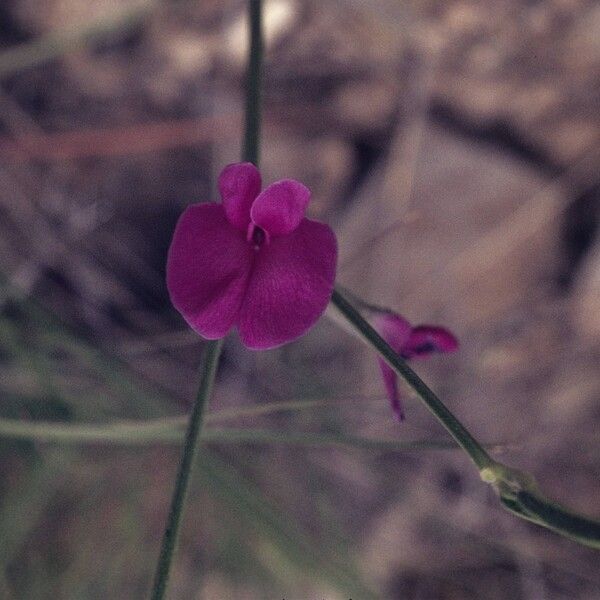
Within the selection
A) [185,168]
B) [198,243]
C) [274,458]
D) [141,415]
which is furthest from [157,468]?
[198,243]

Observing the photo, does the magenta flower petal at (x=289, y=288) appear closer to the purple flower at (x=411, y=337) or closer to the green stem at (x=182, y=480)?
the green stem at (x=182, y=480)

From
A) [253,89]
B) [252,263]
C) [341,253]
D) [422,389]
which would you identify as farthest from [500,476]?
[341,253]

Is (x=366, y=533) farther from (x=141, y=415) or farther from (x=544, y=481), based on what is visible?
(x=141, y=415)

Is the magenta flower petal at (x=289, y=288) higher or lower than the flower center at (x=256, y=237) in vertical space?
lower

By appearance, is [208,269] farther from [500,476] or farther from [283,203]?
[500,476]

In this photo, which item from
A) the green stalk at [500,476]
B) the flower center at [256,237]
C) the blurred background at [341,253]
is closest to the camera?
the green stalk at [500,476]

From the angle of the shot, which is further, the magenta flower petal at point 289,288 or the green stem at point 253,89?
the green stem at point 253,89

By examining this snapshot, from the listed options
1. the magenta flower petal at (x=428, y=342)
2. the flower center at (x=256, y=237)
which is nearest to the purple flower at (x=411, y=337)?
the magenta flower petal at (x=428, y=342)
